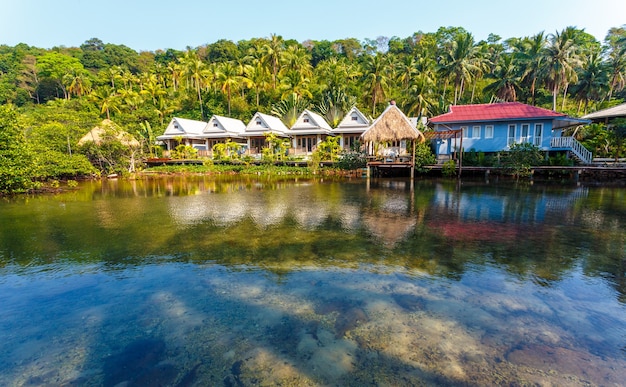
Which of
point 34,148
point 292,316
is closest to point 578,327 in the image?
point 292,316

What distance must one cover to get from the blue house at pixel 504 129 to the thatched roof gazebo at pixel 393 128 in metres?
2.07

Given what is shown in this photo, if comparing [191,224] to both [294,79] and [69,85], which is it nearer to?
[294,79]

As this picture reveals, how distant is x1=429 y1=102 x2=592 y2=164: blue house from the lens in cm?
2262

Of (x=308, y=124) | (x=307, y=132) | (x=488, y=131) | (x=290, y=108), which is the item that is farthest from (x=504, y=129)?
(x=290, y=108)

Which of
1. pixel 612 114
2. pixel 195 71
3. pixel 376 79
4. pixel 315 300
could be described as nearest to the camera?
pixel 315 300

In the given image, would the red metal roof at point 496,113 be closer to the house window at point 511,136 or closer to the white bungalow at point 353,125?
the house window at point 511,136

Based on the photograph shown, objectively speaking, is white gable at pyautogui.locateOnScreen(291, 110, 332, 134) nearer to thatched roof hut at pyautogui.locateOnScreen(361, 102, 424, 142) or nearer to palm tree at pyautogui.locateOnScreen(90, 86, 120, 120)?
thatched roof hut at pyautogui.locateOnScreen(361, 102, 424, 142)

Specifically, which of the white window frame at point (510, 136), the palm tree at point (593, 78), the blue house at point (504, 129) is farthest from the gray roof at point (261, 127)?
the palm tree at point (593, 78)

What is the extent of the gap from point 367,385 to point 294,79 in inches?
1641

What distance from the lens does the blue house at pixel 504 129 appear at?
22625 mm

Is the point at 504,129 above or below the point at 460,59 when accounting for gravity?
below

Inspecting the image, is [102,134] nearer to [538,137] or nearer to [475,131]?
[475,131]

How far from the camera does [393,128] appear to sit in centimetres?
2245

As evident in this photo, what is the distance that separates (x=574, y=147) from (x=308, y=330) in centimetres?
2504
